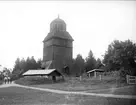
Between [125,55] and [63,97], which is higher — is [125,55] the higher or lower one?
the higher one

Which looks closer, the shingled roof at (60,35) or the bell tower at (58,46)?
the bell tower at (58,46)

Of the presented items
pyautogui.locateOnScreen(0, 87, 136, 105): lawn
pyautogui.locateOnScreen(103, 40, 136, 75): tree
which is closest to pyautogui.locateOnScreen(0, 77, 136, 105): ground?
pyautogui.locateOnScreen(0, 87, 136, 105): lawn

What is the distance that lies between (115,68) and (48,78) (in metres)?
14.8

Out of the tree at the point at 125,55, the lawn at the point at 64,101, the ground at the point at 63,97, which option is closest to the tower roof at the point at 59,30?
the tree at the point at 125,55

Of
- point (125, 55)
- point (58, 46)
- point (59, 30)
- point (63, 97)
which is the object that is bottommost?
point (63, 97)

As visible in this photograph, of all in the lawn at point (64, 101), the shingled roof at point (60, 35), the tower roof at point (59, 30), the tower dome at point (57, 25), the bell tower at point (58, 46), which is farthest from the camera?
the tower dome at point (57, 25)

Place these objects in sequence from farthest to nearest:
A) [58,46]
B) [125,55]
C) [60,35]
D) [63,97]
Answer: [60,35]
[58,46]
[125,55]
[63,97]

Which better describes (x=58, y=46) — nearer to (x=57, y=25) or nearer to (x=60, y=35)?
(x=60, y=35)

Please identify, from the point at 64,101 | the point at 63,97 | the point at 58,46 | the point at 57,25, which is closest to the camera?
the point at 64,101

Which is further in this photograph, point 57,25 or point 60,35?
point 57,25

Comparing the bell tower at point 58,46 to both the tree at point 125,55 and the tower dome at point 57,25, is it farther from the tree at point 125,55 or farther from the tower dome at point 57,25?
the tree at point 125,55

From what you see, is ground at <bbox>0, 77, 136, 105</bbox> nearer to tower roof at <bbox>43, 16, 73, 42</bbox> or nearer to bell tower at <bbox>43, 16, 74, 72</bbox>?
bell tower at <bbox>43, 16, 74, 72</bbox>

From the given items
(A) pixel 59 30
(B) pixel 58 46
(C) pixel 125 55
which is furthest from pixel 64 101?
(A) pixel 59 30

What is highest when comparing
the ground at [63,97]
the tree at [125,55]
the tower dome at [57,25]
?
the tower dome at [57,25]
